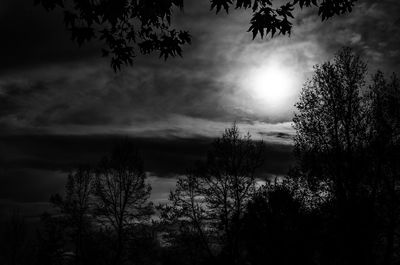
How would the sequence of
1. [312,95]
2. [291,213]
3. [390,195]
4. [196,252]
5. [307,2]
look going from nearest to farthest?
1. [307,2]
2. [390,195]
3. [312,95]
4. [196,252]
5. [291,213]

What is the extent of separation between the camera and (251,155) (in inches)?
953

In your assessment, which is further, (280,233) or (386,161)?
(280,233)

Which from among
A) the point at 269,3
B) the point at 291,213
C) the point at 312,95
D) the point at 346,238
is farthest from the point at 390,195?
the point at 269,3

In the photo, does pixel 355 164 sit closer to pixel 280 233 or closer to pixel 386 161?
pixel 386 161

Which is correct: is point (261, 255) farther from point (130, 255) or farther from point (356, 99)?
point (356, 99)

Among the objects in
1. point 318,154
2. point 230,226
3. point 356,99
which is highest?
point 356,99

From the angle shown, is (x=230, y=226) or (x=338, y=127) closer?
(x=338, y=127)

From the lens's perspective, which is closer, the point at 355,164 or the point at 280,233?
the point at 355,164

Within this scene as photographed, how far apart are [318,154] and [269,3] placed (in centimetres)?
1340

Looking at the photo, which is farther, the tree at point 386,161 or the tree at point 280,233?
the tree at point 280,233

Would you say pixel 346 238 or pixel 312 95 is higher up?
pixel 312 95

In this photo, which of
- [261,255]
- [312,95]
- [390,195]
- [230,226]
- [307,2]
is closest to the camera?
[307,2]

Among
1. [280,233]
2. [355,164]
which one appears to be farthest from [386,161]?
[280,233]

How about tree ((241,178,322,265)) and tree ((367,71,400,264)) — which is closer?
tree ((367,71,400,264))
